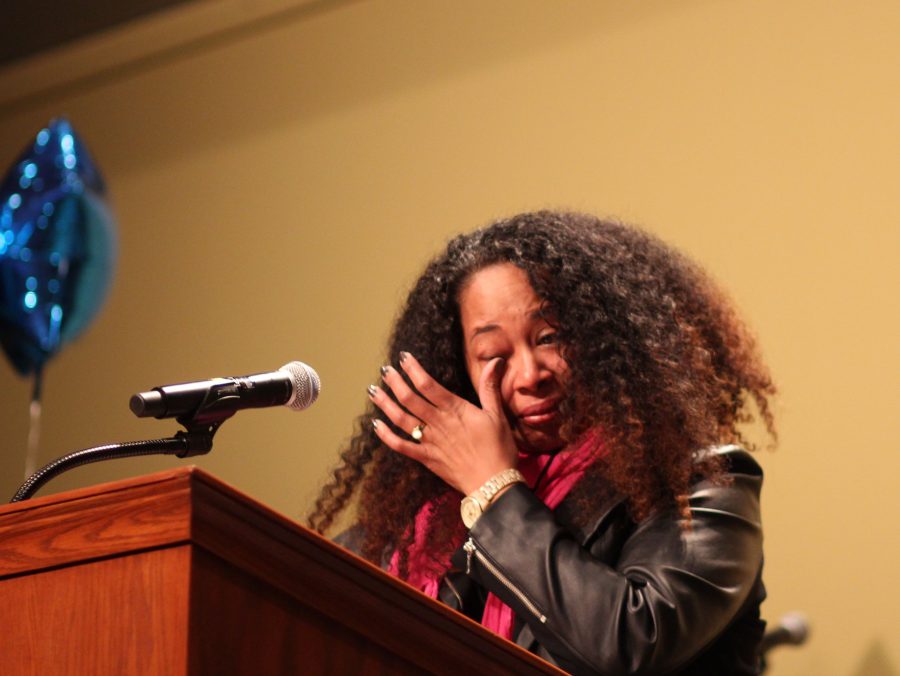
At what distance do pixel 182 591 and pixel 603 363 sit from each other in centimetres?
104

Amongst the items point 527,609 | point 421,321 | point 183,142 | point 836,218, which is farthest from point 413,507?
point 183,142

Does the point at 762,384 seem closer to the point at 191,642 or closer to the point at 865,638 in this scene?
the point at 865,638

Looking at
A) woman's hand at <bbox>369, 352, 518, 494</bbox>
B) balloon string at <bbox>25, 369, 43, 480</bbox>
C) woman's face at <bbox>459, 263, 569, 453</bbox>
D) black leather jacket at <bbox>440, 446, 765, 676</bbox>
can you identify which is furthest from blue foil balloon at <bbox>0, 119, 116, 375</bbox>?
black leather jacket at <bbox>440, 446, 765, 676</bbox>

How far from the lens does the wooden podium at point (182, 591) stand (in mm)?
1032

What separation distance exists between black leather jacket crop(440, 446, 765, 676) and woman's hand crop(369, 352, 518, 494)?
0.20 ft

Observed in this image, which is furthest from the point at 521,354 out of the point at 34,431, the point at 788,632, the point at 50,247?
the point at 34,431

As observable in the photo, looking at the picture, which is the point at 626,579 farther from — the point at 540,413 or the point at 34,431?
the point at 34,431

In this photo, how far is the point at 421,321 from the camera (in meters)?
2.22

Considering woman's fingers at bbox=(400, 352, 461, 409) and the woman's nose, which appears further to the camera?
the woman's nose

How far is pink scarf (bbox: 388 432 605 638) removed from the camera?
192 centimetres

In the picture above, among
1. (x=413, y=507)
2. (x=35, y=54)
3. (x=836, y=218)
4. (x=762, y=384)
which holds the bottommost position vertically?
(x=413, y=507)

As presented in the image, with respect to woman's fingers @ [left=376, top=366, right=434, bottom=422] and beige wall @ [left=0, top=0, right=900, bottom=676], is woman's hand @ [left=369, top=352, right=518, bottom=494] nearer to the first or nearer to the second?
woman's fingers @ [left=376, top=366, right=434, bottom=422]

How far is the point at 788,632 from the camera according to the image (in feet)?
8.34

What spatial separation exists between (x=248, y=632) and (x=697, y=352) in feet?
3.74
